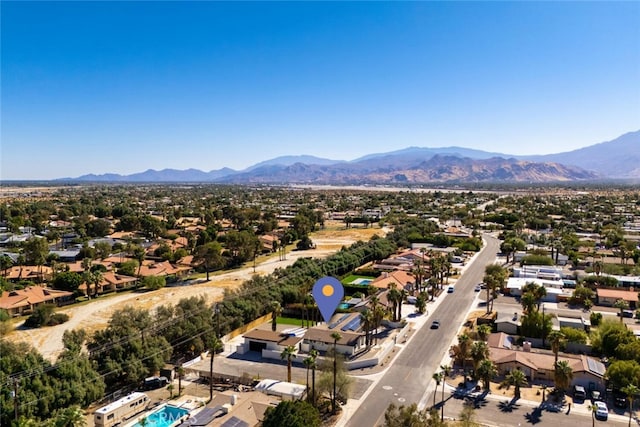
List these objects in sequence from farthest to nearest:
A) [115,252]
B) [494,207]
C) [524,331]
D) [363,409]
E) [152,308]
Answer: [494,207]
[115,252]
[152,308]
[524,331]
[363,409]

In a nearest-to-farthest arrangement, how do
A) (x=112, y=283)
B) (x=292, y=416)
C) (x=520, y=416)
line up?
1. (x=292, y=416)
2. (x=520, y=416)
3. (x=112, y=283)

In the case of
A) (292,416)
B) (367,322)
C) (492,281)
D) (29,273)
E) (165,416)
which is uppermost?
(492,281)

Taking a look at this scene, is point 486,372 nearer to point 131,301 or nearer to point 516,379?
point 516,379

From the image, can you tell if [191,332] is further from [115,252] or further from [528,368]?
[115,252]

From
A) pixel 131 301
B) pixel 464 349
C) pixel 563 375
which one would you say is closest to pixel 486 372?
pixel 464 349

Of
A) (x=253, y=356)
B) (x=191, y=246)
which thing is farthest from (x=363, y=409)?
(x=191, y=246)

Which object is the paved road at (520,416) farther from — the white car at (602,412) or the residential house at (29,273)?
the residential house at (29,273)

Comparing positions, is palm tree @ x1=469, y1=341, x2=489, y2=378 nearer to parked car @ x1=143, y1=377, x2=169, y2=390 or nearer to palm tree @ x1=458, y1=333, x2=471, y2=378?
palm tree @ x1=458, y1=333, x2=471, y2=378
